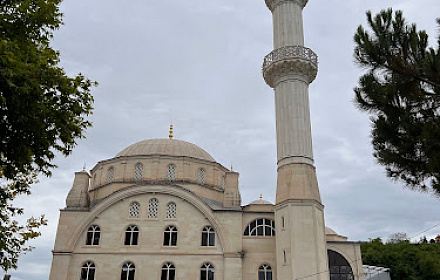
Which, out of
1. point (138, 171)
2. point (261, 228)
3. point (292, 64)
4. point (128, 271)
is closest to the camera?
point (128, 271)

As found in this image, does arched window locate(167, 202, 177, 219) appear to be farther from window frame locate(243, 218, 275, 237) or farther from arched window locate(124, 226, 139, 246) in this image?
window frame locate(243, 218, 275, 237)

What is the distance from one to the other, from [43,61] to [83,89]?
4.28 ft

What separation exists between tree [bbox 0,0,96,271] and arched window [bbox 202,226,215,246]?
55.7ft

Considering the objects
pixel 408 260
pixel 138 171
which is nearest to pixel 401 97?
pixel 138 171

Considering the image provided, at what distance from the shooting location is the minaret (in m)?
22.0

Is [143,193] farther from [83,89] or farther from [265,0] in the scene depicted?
[83,89]

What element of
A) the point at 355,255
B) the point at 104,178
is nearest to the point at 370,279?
the point at 355,255

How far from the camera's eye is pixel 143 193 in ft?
89.2

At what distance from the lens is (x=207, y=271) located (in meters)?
25.3

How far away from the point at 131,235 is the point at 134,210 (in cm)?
162

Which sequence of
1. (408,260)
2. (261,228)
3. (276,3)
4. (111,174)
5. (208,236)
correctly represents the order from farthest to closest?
(408,260)
(111,174)
(276,3)
(261,228)
(208,236)

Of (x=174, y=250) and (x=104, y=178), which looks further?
(x=104, y=178)

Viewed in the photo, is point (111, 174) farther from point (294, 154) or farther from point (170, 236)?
point (294, 154)

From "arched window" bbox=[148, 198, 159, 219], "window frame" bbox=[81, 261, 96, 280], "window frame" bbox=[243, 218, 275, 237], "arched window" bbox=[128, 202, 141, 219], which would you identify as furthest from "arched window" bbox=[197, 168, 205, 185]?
"window frame" bbox=[81, 261, 96, 280]
